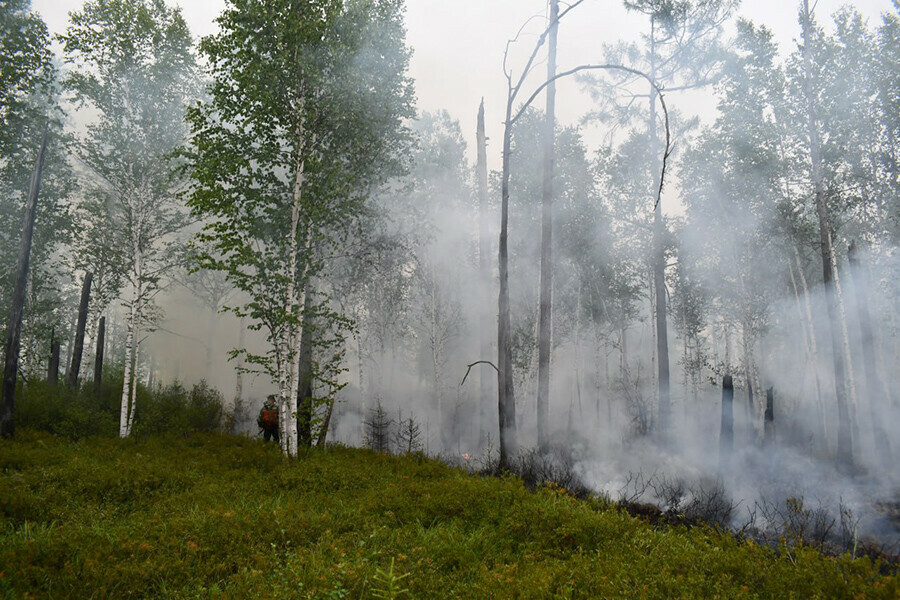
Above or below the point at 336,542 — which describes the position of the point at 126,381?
above

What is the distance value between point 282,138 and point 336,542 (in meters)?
8.70

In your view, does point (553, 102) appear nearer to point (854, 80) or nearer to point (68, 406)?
point (854, 80)

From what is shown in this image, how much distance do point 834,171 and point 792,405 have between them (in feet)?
52.1

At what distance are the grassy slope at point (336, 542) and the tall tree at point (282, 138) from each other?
8.96ft

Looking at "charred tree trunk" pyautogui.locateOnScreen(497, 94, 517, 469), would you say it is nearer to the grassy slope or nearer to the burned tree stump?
the grassy slope

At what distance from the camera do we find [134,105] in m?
14.1

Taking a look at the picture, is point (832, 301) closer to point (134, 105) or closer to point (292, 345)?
point (292, 345)

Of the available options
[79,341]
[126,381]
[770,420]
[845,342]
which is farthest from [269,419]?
[845,342]

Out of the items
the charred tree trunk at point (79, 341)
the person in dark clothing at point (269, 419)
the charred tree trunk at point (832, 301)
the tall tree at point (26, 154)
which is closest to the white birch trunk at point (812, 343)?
the charred tree trunk at point (832, 301)

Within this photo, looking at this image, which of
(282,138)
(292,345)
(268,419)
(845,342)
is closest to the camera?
(292,345)

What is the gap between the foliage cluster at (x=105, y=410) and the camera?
1178cm

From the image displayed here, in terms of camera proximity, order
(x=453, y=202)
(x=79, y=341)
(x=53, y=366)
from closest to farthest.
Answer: (x=79, y=341) → (x=53, y=366) → (x=453, y=202)

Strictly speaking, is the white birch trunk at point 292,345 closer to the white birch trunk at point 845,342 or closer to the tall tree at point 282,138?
the tall tree at point 282,138

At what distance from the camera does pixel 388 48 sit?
12938mm
